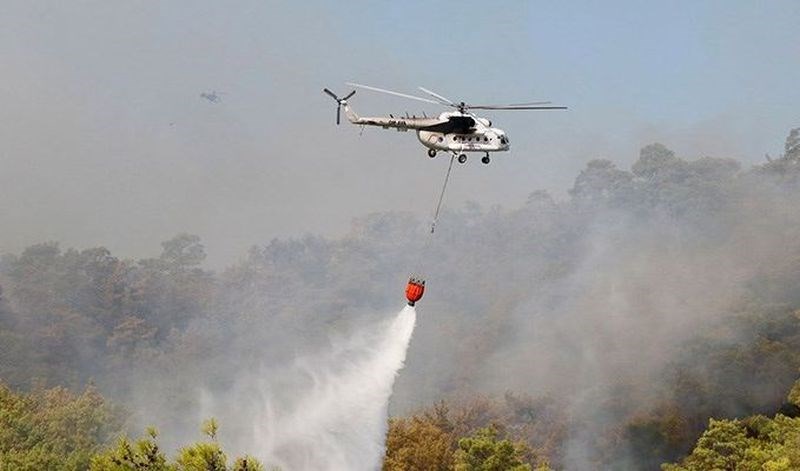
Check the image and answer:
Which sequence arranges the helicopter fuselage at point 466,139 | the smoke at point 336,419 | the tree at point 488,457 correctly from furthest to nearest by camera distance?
the smoke at point 336,419 → the helicopter fuselage at point 466,139 → the tree at point 488,457

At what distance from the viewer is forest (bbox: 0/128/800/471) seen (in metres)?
58.8

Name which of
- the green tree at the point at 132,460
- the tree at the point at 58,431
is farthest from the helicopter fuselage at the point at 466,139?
the tree at the point at 58,431

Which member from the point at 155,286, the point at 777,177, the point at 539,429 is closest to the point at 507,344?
the point at 539,429

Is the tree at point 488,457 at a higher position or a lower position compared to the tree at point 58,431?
higher

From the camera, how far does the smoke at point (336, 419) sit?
50.3 metres

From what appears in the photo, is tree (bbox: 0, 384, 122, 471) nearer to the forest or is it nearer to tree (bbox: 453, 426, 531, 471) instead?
the forest

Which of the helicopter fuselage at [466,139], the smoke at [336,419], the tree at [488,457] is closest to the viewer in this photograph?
the tree at [488,457]

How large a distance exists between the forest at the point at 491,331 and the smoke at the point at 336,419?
1584 millimetres

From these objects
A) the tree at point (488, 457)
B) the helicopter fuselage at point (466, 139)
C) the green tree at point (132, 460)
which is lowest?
the green tree at point (132, 460)

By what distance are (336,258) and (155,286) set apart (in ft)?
98.8

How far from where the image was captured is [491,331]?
10881 centimetres

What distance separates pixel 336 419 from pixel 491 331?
A: 54.3 metres

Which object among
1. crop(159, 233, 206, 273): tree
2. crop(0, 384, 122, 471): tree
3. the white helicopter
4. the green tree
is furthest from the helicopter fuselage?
crop(159, 233, 206, 273): tree

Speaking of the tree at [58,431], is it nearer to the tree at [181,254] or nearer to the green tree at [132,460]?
the green tree at [132,460]
